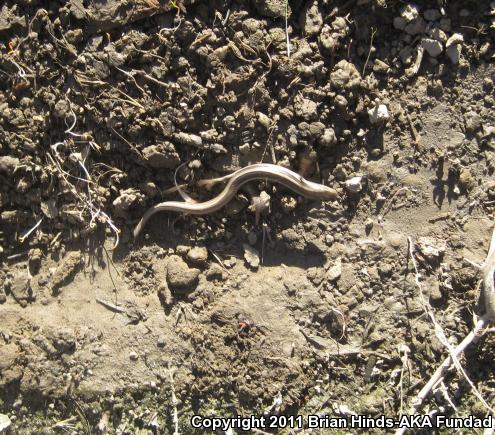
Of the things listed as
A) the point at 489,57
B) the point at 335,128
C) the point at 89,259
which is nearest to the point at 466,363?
the point at 335,128

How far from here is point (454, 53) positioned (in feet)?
14.5

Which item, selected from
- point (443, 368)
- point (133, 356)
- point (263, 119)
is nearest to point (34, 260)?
point (133, 356)

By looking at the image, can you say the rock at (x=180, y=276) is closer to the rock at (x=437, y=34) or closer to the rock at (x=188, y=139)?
the rock at (x=188, y=139)

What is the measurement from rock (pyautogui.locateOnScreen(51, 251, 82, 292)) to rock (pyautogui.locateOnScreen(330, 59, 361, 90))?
2.77m

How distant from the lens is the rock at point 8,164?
4363 millimetres

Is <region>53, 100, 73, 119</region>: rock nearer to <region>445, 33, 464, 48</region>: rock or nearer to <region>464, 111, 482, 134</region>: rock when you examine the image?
<region>445, 33, 464, 48</region>: rock

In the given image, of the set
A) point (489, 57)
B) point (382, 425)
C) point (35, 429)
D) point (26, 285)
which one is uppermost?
point (489, 57)

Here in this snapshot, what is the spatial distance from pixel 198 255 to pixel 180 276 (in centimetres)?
24

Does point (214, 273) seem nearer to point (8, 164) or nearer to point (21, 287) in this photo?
point (21, 287)

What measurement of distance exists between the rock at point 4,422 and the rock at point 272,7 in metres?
4.27

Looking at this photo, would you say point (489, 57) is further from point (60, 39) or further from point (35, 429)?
point (35, 429)

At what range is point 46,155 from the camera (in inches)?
175

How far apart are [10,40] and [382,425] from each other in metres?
4.57

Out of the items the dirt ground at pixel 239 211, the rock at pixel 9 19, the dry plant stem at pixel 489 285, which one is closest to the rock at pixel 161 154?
the dirt ground at pixel 239 211
